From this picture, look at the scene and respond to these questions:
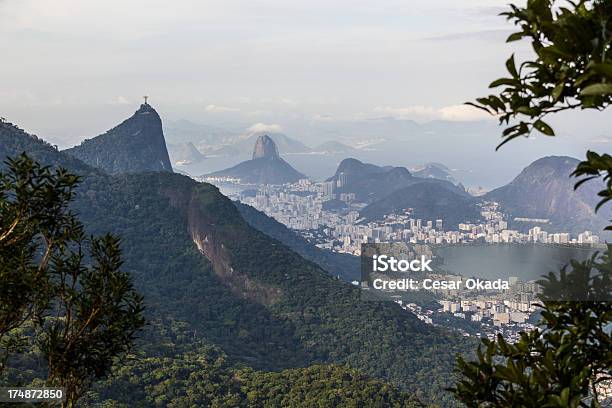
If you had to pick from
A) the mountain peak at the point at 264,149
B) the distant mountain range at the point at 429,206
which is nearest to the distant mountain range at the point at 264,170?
the mountain peak at the point at 264,149

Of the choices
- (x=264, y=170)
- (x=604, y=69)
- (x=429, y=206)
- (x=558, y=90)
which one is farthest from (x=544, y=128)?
(x=264, y=170)

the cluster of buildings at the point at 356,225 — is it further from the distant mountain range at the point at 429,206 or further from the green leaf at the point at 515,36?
the green leaf at the point at 515,36

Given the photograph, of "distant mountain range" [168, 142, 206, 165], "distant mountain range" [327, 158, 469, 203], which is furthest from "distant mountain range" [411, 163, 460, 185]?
"distant mountain range" [168, 142, 206, 165]

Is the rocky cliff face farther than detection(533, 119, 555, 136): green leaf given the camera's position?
Yes

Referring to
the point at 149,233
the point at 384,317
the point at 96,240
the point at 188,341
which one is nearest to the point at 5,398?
the point at 96,240

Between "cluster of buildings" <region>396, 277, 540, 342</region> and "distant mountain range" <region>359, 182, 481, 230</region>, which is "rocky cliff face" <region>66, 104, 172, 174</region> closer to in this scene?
"cluster of buildings" <region>396, 277, 540, 342</region>

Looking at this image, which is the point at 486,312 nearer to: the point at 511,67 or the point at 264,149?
the point at 511,67

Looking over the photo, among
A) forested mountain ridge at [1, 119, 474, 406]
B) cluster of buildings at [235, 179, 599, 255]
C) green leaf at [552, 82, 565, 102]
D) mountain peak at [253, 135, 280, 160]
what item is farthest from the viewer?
mountain peak at [253, 135, 280, 160]

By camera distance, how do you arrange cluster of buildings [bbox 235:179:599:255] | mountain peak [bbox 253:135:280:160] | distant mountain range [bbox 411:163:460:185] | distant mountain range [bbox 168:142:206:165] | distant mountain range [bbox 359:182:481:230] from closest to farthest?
cluster of buildings [bbox 235:179:599:255] → distant mountain range [bbox 359:182:481:230] → mountain peak [bbox 253:135:280:160] → distant mountain range [bbox 411:163:460:185] → distant mountain range [bbox 168:142:206:165]
